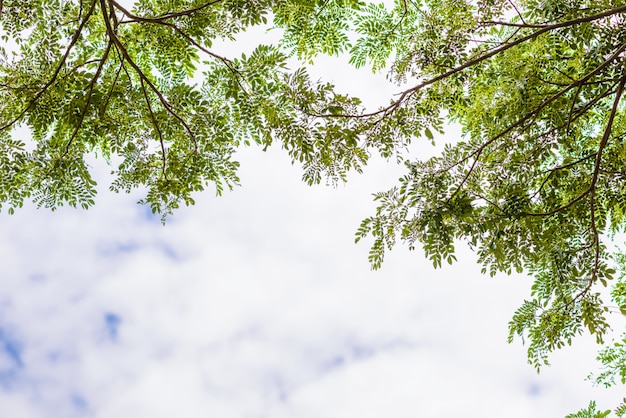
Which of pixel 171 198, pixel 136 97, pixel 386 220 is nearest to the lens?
pixel 386 220

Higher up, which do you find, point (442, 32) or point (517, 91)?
point (442, 32)

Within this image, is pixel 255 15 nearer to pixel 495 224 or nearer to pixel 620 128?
pixel 495 224

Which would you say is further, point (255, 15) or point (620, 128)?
point (620, 128)

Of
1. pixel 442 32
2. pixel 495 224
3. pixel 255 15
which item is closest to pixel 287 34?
pixel 255 15

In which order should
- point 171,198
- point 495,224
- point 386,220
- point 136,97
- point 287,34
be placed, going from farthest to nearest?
1. point 287,34
2. point 171,198
3. point 136,97
4. point 386,220
5. point 495,224

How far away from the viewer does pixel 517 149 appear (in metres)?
4.39

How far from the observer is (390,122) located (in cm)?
445

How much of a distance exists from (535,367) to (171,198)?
353cm

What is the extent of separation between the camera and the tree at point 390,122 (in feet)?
13.2

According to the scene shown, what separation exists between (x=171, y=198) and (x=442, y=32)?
111 inches

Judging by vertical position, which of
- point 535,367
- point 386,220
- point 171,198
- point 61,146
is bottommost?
point 535,367

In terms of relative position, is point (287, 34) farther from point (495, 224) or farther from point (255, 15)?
point (495, 224)

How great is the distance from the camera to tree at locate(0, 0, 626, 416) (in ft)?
13.2

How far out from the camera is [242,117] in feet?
15.4
